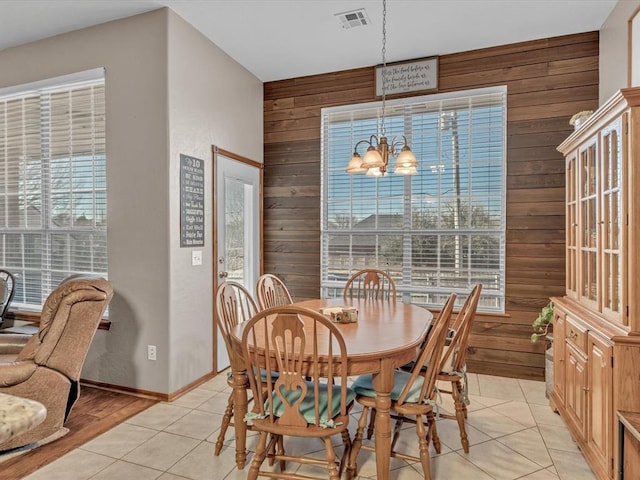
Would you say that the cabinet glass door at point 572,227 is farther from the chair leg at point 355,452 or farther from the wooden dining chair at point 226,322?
the wooden dining chair at point 226,322

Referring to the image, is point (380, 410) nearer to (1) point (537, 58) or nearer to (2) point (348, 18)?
(2) point (348, 18)

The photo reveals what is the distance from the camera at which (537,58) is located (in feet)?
11.7

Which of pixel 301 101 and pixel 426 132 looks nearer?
pixel 426 132

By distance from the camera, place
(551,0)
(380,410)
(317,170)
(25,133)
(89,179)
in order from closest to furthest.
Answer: (380,410) < (551,0) < (89,179) < (25,133) < (317,170)

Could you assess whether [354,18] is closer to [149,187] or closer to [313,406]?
[149,187]

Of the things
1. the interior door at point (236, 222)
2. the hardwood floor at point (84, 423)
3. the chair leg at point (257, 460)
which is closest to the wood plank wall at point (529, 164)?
the interior door at point (236, 222)

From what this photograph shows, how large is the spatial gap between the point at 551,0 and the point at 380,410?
3134 millimetres

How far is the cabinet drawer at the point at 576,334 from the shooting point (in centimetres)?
231

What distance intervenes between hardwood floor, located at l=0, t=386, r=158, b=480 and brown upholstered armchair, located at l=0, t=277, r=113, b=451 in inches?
3.8

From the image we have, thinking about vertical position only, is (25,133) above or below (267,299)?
above

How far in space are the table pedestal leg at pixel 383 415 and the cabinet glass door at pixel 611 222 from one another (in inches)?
47.7

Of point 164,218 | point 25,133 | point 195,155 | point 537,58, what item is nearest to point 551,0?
point 537,58

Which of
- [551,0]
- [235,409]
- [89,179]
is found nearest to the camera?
[235,409]

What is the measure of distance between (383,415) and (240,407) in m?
0.75
